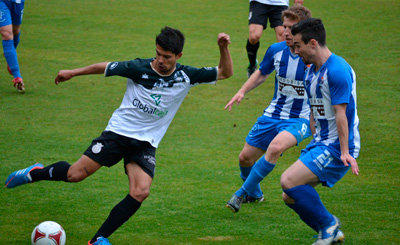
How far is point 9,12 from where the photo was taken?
1003cm

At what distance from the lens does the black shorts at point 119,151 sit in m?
4.99

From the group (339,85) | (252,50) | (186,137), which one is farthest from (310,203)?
(252,50)

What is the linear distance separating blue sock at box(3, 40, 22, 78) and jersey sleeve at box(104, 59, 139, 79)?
547cm

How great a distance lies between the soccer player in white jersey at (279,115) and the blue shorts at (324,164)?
34.8 inches

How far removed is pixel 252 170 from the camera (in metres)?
5.69

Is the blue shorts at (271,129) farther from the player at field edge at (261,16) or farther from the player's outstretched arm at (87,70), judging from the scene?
the player at field edge at (261,16)

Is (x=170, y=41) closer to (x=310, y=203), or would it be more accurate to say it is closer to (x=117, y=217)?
(x=117, y=217)

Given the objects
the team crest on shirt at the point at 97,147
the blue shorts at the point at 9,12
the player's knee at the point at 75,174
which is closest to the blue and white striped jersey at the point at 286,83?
the team crest on shirt at the point at 97,147

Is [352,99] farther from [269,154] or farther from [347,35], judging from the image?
→ [347,35]

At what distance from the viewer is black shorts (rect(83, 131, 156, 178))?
499cm

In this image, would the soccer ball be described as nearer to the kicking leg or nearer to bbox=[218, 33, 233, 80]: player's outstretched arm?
the kicking leg

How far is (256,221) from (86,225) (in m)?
1.64

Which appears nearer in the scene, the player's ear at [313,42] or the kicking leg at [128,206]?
the player's ear at [313,42]

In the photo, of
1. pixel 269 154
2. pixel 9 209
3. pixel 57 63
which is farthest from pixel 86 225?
pixel 57 63
